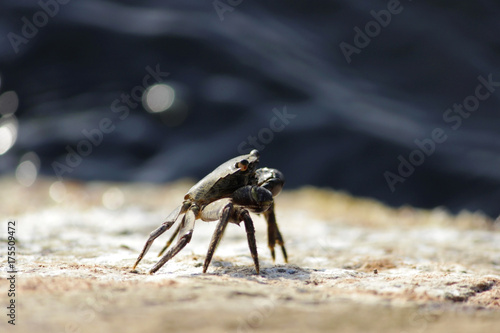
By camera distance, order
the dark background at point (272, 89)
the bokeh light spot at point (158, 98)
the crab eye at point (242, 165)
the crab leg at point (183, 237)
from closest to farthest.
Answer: the crab leg at point (183, 237)
the crab eye at point (242, 165)
the dark background at point (272, 89)
the bokeh light spot at point (158, 98)

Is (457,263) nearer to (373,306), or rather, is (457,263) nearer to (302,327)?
(373,306)

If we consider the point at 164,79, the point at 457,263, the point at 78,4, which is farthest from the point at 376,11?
the point at 457,263

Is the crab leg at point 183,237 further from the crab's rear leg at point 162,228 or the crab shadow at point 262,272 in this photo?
the crab shadow at point 262,272

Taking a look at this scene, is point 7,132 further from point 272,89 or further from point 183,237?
point 183,237

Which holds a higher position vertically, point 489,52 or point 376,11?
point 376,11

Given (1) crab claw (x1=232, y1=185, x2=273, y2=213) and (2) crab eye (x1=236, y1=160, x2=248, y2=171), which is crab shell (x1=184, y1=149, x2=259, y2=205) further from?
(1) crab claw (x1=232, y1=185, x2=273, y2=213)

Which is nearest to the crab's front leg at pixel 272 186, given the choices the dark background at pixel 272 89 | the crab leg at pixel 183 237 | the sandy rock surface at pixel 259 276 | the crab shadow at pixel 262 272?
the sandy rock surface at pixel 259 276
